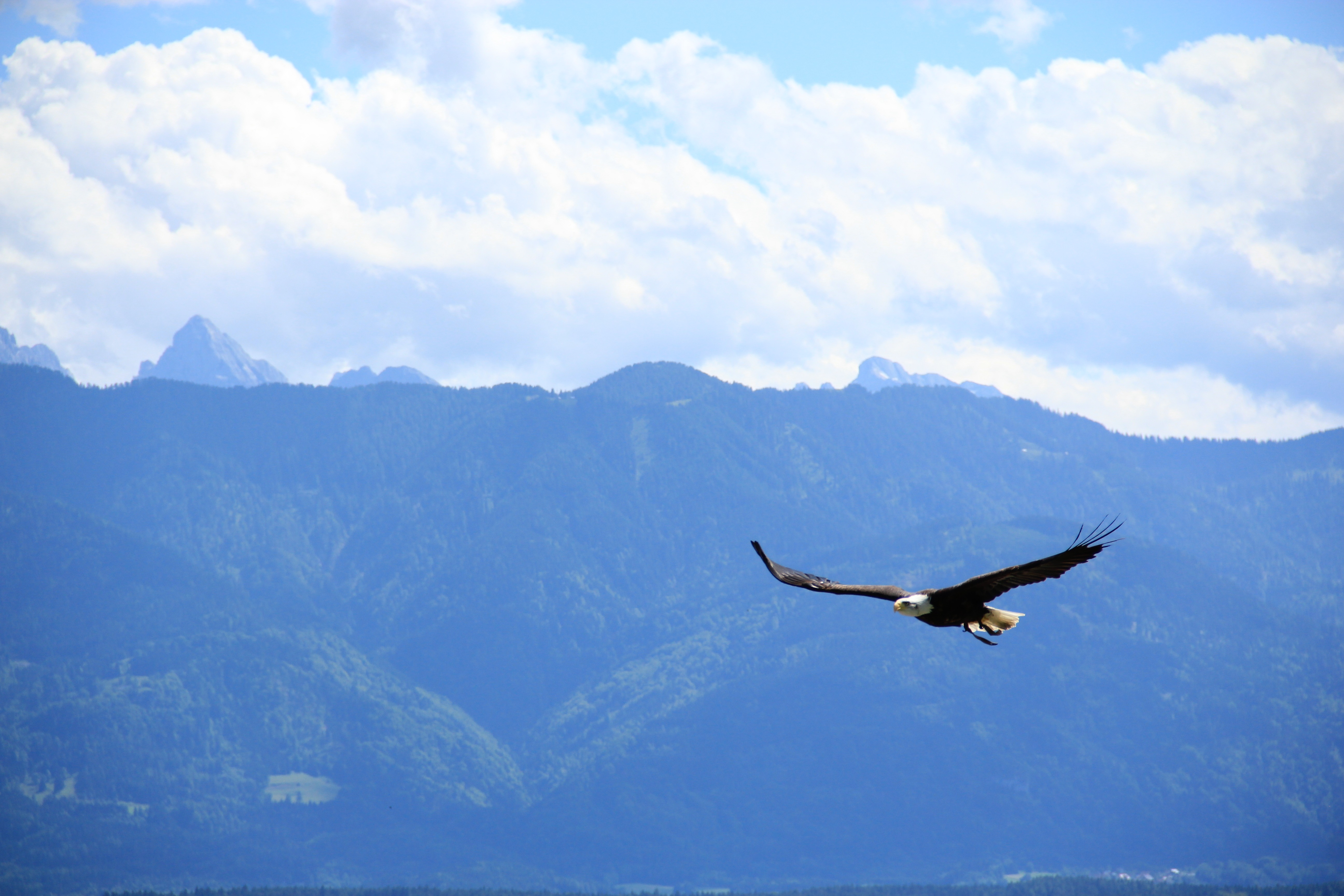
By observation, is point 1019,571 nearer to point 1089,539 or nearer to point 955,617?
point 955,617

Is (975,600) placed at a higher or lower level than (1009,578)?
lower

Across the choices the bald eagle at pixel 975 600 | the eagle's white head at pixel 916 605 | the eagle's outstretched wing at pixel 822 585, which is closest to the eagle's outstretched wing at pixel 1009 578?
the bald eagle at pixel 975 600

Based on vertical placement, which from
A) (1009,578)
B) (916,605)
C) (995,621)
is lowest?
(995,621)

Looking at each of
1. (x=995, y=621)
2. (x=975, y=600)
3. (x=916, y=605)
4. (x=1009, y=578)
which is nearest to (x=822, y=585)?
(x=916, y=605)

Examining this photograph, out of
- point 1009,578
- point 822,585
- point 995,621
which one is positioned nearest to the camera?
point 1009,578

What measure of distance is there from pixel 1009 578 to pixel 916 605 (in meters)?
2.12

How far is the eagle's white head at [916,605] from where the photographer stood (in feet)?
92.2

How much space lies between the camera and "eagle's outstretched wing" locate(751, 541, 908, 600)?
29128 millimetres

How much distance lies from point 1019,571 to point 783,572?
22.3ft

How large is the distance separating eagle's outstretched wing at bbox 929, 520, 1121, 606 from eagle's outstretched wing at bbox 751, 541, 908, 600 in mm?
1053

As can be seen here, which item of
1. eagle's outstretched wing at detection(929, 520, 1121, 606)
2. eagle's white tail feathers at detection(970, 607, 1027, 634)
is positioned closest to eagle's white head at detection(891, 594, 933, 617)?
eagle's outstretched wing at detection(929, 520, 1121, 606)

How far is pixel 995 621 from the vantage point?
94.5 feet

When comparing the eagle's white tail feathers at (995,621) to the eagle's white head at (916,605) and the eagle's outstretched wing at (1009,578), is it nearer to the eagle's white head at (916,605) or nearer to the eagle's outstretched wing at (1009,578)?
the eagle's outstretched wing at (1009,578)

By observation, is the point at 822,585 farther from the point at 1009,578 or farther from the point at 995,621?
the point at 1009,578
